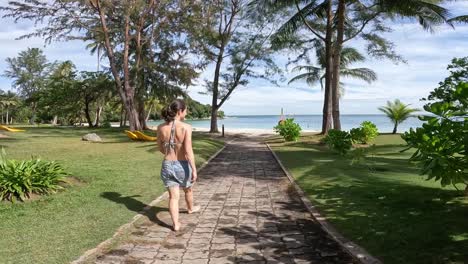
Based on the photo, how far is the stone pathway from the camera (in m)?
4.44

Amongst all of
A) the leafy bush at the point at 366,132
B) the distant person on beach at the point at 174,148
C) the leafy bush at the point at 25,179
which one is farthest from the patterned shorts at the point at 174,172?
the leafy bush at the point at 366,132

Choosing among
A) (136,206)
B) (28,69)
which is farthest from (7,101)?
(136,206)

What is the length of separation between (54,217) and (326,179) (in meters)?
5.66

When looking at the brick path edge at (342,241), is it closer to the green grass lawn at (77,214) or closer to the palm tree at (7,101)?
the green grass lawn at (77,214)

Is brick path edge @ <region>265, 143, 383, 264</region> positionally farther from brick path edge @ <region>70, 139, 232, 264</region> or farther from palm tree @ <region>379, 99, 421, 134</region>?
palm tree @ <region>379, 99, 421, 134</region>

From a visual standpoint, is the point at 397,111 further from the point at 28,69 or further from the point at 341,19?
the point at 28,69

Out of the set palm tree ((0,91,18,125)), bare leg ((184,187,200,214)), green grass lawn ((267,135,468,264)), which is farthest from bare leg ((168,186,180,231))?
palm tree ((0,91,18,125))

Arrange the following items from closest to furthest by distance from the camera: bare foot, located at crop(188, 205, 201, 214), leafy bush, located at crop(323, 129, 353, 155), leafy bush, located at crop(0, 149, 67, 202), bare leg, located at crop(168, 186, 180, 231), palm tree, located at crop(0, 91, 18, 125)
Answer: bare leg, located at crop(168, 186, 180, 231) < bare foot, located at crop(188, 205, 201, 214) < leafy bush, located at crop(0, 149, 67, 202) < leafy bush, located at crop(323, 129, 353, 155) < palm tree, located at crop(0, 91, 18, 125)

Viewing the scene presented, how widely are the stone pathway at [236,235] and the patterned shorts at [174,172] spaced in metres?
0.65

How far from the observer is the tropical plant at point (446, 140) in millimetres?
4574

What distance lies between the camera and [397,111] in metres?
26.5

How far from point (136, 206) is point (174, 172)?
1580 millimetres

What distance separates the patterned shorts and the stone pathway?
0.65m

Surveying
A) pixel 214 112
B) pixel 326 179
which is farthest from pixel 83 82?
pixel 326 179
